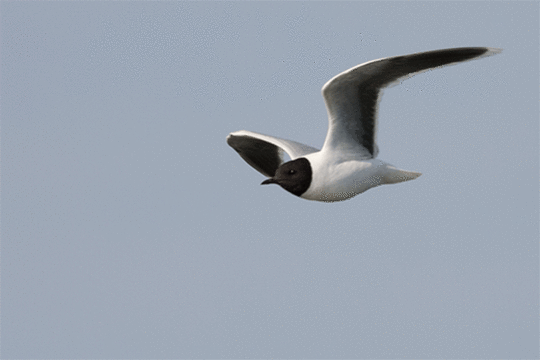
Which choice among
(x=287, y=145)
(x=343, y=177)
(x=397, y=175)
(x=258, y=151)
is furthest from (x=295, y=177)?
(x=258, y=151)

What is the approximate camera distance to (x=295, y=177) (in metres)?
9.30

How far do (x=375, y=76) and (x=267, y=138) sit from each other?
3174 millimetres

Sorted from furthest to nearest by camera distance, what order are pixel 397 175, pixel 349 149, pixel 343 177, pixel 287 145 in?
1. pixel 287 145
2. pixel 397 175
3. pixel 349 149
4. pixel 343 177

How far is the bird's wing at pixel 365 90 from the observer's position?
795cm

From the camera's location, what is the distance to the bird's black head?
30.3 feet

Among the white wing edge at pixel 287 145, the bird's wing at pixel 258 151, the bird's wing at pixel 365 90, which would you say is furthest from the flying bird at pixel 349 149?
the bird's wing at pixel 258 151

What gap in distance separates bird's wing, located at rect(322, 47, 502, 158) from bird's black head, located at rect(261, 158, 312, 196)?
0.44 meters

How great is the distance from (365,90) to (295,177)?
168 cm

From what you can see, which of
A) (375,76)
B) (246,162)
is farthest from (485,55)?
(246,162)

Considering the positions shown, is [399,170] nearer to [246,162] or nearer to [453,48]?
[453,48]

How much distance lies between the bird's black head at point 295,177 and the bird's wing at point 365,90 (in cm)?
44

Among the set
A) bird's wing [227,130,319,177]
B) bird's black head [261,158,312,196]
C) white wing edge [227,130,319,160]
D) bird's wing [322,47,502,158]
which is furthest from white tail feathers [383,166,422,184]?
bird's wing [227,130,319,177]

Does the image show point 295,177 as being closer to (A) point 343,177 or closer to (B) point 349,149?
(A) point 343,177

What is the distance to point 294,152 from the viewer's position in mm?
10289
